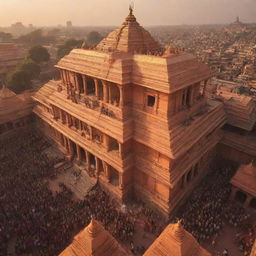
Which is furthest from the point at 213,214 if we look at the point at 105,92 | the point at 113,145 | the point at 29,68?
the point at 29,68

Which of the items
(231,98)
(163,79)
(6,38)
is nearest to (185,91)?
(163,79)

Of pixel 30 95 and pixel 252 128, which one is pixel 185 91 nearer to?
pixel 252 128

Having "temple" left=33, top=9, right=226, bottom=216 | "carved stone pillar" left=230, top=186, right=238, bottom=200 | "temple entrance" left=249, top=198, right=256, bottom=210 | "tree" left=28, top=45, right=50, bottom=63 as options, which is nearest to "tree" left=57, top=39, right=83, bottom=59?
"tree" left=28, top=45, right=50, bottom=63

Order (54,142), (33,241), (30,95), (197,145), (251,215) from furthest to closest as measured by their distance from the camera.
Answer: (30,95) < (54,142) < (197,145) < (251,215) < (33,241)

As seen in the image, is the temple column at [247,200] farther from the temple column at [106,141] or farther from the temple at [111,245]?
the temple column at [106,141]

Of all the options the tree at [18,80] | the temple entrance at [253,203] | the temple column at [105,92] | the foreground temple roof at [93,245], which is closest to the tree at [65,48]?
the tree at [18,80]
